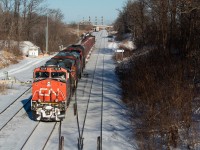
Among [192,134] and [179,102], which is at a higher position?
[179,102]

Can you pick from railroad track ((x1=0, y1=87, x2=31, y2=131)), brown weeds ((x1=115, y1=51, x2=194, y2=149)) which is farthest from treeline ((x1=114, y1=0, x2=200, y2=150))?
railroad track ((x1=0, y1=87, x2=31, y2=131))

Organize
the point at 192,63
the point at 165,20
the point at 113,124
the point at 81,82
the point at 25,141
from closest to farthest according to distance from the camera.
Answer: the point at 25,141 < the point at 113,124 < the point at 192,63 < the point at 81,82 < the point at 165,20

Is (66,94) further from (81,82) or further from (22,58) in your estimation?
(22,58)

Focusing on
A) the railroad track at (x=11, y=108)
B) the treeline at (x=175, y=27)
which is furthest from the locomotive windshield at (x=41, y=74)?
the treeline at (x=175, y=27)

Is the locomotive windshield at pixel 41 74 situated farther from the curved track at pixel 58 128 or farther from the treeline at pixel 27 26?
the treeline at pixel 27 26

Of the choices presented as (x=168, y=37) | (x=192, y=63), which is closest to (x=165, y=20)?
(x=168, y=37)

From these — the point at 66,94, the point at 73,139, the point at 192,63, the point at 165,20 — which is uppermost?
the point at 165,20

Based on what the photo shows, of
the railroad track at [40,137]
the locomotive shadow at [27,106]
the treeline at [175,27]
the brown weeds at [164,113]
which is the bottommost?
the railroad track at [40,137]

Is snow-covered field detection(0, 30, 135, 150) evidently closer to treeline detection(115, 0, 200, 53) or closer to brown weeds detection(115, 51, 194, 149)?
brown weeds detection(115, 51, 194, 149)

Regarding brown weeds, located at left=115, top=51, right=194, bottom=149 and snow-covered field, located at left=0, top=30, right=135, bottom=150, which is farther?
snow-covered field, located at left=0, top=30, right=135, bottom=150

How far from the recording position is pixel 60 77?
669 inches

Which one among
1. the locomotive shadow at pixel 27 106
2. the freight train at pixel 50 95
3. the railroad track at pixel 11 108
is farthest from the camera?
the locomotive shadow at pixel 27 106

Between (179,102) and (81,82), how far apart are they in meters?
15.7

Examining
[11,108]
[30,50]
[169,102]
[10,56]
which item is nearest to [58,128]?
[11,108]
